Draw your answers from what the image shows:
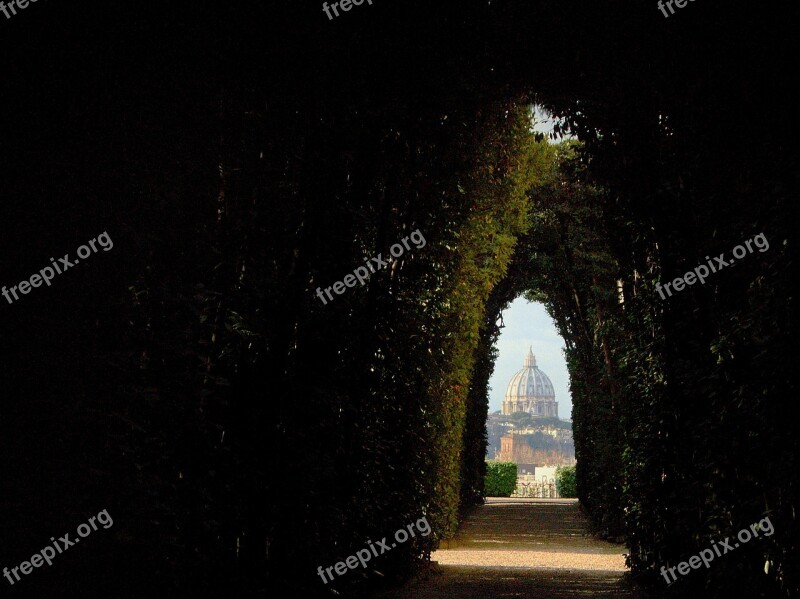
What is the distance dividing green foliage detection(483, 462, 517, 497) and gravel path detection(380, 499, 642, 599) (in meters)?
28.1

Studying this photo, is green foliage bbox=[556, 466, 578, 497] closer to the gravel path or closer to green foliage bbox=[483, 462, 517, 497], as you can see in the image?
green foliage bbox=[483, 462, 517, 497]

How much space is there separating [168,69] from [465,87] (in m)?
4.96

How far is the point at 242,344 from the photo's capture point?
6.08m

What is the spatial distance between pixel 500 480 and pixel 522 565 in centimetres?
4250

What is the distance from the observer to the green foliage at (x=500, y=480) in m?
56.0

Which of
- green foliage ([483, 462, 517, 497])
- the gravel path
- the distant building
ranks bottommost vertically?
the gravel path

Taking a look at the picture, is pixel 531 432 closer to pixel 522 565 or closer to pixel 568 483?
pixel 568 483

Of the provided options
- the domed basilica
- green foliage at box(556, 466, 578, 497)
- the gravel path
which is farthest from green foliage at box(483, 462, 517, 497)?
the domed basilica

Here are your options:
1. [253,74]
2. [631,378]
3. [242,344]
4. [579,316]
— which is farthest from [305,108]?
[579,316]

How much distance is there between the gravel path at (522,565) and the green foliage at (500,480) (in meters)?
28.1

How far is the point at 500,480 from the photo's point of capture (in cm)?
5656

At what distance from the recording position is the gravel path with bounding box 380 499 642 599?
1071 centimetres

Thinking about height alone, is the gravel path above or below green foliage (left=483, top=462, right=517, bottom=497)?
below

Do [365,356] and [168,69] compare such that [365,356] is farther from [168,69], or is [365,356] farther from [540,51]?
[168,69]
